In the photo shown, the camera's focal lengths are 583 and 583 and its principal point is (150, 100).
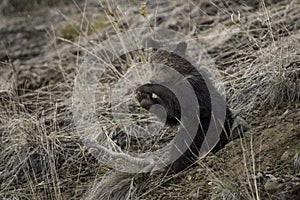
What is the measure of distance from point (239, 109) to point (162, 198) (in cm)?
82

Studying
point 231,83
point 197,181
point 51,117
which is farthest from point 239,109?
point 51,117

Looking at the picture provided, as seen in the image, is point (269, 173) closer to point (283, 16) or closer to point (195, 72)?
point (195, 72)

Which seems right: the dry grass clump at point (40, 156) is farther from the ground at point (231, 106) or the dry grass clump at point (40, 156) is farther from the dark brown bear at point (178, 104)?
the dark brown bear at point (178, 104)

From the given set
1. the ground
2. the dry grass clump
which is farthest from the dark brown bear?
the dry grass clump

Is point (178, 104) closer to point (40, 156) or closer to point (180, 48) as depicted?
point (180, 48)

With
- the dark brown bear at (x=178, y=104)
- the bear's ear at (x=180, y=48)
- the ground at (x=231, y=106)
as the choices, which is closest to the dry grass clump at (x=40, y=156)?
the ground at (x=231, y=106)

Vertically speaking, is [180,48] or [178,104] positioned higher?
[180,48]

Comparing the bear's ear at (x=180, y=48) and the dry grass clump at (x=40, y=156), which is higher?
the bear's ear at (x=180, y=48)

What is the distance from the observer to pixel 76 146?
3.90 metres

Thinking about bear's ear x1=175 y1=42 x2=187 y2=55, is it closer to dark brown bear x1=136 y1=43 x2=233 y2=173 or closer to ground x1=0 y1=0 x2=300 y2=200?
dark brown bear x1=136 y1=43 x2=233 y2=173

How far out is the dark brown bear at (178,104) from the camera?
3148 millimetres

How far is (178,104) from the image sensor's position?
10.3 feet

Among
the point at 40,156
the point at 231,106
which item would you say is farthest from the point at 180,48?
the point at 40,156

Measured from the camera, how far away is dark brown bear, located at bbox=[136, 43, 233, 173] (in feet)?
10.3
